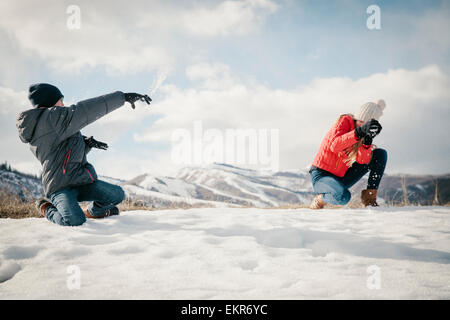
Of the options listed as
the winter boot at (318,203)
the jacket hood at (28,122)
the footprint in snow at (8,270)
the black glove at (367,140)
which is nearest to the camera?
the footprint in snow at (8,270)

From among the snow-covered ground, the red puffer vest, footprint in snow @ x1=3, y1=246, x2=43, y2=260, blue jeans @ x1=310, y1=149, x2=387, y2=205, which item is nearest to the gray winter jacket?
Answer: the snow-covered ground

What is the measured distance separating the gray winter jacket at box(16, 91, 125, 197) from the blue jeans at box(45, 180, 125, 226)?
0.10 metres

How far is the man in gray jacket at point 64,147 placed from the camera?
2.57 meters

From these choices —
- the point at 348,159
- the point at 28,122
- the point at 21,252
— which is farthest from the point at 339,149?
the point at 28,122

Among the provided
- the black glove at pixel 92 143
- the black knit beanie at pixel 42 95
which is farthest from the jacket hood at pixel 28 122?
the black glove at pixel 92 143

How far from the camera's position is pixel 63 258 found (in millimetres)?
1812

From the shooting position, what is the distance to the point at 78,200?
9.71 ft

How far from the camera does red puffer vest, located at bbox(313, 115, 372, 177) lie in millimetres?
3160

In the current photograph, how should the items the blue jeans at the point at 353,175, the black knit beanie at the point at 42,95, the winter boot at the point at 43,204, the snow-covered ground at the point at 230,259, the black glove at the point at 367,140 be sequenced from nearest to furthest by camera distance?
the snow-covered ground at the point at 230,259 → the black knit beanie at the point at 42,95 → the winter boot at the point at 43,204 → the black glove at the point at 367,140 → the blue jeans at the point at 353,175

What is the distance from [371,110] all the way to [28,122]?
3781mm

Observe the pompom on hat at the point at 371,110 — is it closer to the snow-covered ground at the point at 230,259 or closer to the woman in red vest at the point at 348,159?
the woman in red vest at the point at 348,159

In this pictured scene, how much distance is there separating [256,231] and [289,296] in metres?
1.15
